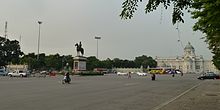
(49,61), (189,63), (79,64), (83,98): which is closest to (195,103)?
(83,98)

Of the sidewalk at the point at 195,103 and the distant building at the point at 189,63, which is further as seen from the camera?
the distant building at the point at 189,63

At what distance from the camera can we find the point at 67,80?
128 ft

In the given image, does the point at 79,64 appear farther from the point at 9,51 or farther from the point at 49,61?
the point at 49,61

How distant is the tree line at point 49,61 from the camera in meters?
110

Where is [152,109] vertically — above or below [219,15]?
below

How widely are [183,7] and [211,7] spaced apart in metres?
2.53

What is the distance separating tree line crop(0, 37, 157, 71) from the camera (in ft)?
362

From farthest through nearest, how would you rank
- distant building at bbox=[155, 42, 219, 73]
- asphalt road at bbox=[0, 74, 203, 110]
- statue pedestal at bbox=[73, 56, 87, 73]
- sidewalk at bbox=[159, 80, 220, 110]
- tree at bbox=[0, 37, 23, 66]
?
distant building at bbox=[155, 42, 219, 73], tree at bbox=[0, 37, 23, 66], statue pedestal at bbox=[73, 56, 87, 73], sidewalk at bbox=[159, 80, 220, 110], asphalt road at bbox=[0, 74, 203, 110]

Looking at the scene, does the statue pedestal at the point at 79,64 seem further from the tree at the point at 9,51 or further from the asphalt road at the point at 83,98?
the asphalt road at the point at 83,98

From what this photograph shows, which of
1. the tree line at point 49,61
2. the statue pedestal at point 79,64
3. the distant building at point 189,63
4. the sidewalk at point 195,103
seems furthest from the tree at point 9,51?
the sidewalk at point 195,103

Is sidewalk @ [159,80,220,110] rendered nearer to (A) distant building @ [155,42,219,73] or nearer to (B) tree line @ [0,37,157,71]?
(B) tree line @ [0,37,157,71]

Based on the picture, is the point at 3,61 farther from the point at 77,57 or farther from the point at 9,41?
the point at 77,57

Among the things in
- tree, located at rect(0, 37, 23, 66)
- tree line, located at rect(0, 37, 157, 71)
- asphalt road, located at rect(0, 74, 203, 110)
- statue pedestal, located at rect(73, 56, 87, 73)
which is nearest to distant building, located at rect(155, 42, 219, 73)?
tree line, located at rect(0, 37, 157, 71)

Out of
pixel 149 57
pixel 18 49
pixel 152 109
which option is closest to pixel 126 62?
pixel 149 57
